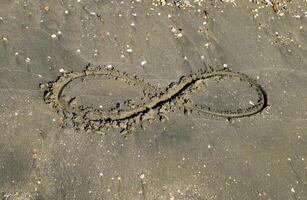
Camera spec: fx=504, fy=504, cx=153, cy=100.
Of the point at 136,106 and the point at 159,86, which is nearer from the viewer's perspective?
the point at 136,106

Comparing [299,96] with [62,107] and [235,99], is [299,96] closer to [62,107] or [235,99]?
[235,99]

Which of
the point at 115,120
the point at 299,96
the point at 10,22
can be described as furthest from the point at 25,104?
the point at 299,96

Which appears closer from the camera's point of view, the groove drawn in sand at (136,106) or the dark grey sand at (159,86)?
the dark grey sand at (159,86)

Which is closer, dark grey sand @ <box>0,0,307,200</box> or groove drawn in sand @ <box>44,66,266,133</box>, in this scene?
dark grey sand @ <box>0,0,307,200</box>
